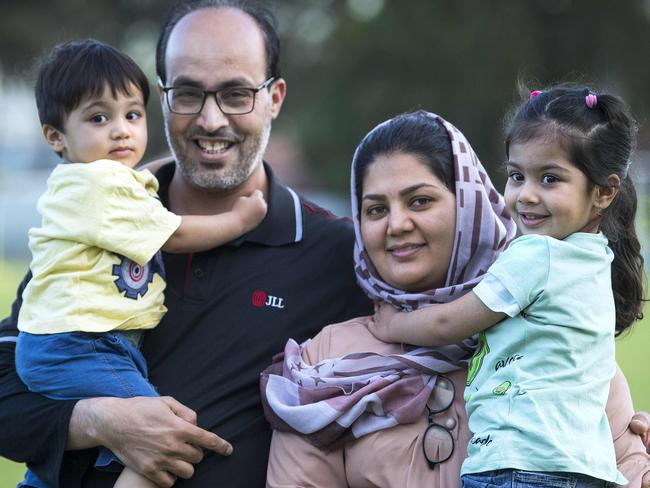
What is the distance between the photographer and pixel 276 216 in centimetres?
385

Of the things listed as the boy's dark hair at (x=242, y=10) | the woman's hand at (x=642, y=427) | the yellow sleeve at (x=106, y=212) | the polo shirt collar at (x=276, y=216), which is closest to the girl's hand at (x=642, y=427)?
the woman's hand at (x=642, y=427)

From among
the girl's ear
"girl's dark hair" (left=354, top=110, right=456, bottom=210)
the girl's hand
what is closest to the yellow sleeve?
"girl's dark hair" (left=354, top=110, right=456, bottom=210)

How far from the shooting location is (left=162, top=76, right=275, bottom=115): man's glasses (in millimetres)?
3916

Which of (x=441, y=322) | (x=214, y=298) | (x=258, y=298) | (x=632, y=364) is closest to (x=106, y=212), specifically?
(x=214, y=298)

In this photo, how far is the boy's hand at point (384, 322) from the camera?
321 centimetres

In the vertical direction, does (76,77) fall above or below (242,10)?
below

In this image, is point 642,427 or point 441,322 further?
point 642,427

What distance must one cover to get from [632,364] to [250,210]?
8.37 meters

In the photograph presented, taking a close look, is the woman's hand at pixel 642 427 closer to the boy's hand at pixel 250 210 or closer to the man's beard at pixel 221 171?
the boy's hand at pixel 250 210

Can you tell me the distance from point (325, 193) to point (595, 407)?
74.6ft

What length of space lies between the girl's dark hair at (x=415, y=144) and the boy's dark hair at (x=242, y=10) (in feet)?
3.03

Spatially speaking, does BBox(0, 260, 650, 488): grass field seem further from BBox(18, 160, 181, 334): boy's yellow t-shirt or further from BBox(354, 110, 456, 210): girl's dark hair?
BBox(18, 160, 181, 334): boy's yellow t-shirt

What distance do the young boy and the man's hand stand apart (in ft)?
A: 0.20

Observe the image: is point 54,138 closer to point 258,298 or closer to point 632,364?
point 258,298
